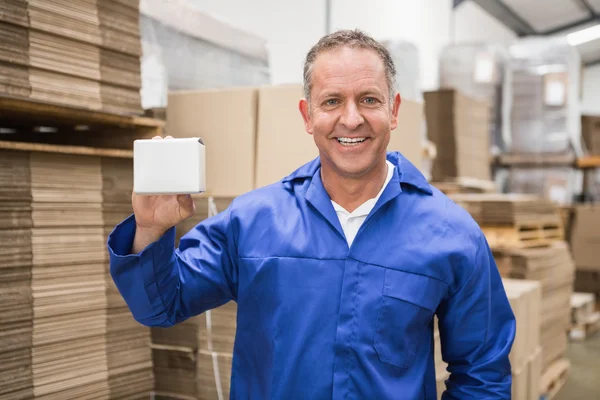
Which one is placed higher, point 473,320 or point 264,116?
point 264,116

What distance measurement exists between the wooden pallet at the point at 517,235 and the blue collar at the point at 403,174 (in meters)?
2.69

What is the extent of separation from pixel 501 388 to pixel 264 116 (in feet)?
5.28

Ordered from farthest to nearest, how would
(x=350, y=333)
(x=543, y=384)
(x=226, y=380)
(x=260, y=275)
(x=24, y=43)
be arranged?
(x=543, y=384)
(x=226, y=380)
(x=24, y=43)
(x=260, y=275)
(x=350, y=333)

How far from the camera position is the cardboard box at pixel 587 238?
22.4ft

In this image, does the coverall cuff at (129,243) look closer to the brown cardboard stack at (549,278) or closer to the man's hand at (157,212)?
the man's hand at (157,212)

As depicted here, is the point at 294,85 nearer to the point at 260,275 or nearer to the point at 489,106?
the point at 260,275

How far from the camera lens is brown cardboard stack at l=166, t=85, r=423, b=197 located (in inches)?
107

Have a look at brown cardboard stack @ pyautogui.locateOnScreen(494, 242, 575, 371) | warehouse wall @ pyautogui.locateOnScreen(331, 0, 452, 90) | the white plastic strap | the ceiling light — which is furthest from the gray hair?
the ceiling light

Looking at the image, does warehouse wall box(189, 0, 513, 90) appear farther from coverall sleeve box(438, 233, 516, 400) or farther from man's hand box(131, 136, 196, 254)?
coverall sleeve box(438, 233, 516, 400)

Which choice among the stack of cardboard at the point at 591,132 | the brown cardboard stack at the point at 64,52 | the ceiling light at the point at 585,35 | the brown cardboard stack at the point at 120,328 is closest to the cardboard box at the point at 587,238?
the stack of cardboard at the point at 591,132

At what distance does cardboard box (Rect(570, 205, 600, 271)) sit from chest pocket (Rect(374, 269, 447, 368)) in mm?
5917

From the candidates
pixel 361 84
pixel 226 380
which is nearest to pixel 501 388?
pixel 361 84

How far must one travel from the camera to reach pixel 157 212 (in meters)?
1.60

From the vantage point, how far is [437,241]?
5.83 ft
